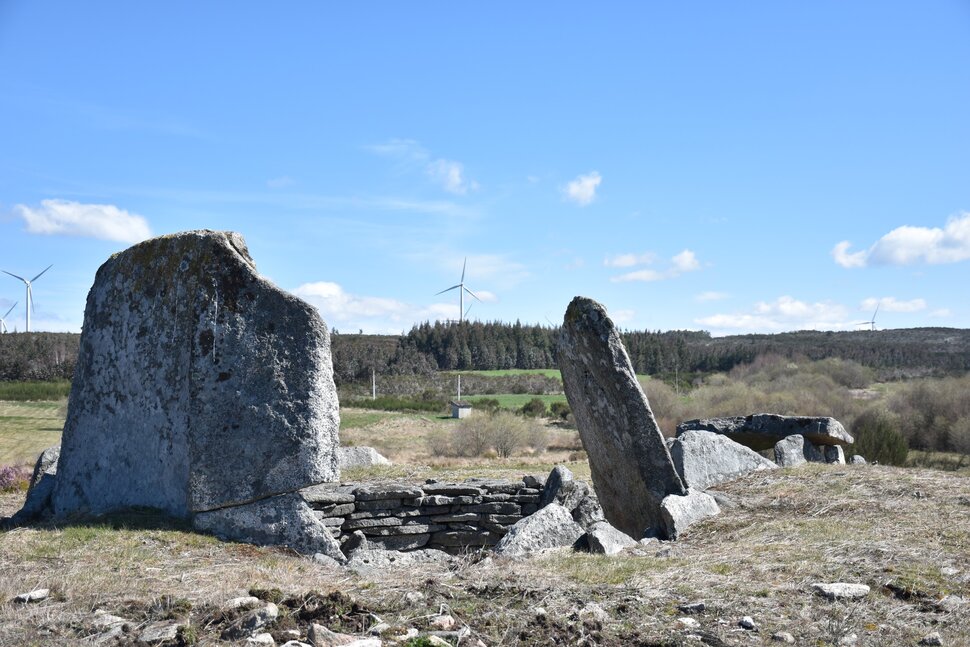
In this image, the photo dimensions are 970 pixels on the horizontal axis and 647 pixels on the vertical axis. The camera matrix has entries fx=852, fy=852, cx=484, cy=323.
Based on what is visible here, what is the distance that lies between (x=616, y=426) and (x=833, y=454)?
7.90 m

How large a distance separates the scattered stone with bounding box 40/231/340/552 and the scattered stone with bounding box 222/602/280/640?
3.22m

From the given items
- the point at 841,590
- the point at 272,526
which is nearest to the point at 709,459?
the point at 841,590

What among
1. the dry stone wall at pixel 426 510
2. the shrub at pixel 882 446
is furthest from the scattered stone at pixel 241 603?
the shrub at pixel 882 446

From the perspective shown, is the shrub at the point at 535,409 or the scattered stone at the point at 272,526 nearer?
the scattered stone at the point at 272,526

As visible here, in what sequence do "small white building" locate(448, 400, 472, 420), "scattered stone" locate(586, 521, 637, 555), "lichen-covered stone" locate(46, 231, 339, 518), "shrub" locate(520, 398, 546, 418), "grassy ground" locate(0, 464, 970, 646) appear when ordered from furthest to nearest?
"shrub" locate(520, 398, 546, 418) → "small white building" locate(448, 400, 472, 420) → "lichen-covered stone" locate(46, 231, 339, 518) → "scattered stone" locate(586, 521, 637, 555) → "grassy ground" locate(0, 464, 970, 646)

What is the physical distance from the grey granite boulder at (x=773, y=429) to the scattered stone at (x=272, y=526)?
29.6 feet

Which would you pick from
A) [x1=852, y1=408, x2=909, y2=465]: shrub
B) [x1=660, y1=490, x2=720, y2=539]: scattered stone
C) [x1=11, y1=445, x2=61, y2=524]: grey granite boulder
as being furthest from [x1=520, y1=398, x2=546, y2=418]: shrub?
[x1=11, y1=445, x2=61, y2=524]: grey granite boulder

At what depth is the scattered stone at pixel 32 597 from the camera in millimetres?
5525

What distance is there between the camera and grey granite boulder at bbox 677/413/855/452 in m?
16.0

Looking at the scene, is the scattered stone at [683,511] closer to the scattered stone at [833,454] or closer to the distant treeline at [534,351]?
the scattered stone at [833,454]

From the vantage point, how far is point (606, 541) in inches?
320

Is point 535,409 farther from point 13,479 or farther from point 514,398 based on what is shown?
point 13,479

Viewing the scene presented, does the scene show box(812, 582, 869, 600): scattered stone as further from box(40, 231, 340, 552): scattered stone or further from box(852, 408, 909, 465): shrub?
box(852, 408, 909, 465): shrub

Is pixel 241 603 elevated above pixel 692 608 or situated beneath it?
elevated above
